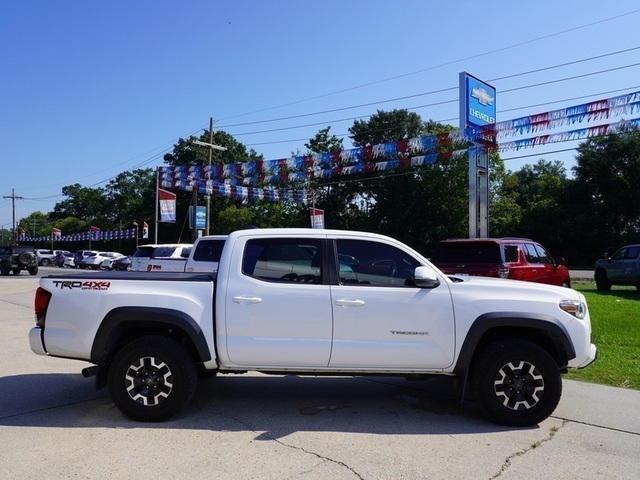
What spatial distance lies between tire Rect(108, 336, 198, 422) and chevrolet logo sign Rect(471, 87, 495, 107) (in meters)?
16.7

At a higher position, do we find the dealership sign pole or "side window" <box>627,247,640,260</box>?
the dealership sign pole

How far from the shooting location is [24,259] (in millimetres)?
33844

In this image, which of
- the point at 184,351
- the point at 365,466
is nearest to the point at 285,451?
the point at 365,466

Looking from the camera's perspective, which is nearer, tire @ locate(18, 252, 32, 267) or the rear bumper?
the rear bumper

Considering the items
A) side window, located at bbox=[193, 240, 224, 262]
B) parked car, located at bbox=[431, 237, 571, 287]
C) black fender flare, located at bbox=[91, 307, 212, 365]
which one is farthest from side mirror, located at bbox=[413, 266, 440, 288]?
side window, located at bbox=[193, 240, 224, 262]

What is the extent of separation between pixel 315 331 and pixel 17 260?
113 feet

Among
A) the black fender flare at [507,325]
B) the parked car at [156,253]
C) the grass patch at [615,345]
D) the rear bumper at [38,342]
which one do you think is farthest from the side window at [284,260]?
the parked car at [156,253]

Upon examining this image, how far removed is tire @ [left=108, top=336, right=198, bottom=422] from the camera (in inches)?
200

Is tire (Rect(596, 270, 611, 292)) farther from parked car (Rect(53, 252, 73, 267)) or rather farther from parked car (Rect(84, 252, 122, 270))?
parked car (Rect(53, 252, 73, 267))

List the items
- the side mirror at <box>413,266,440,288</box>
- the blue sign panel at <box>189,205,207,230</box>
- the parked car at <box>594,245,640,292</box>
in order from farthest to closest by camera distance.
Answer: the blue sign panel at <box>189,205,207,230</box> < the parked car at <box>594,245,640,292</box> < the side mirror at <box>413,266,440,288</box>

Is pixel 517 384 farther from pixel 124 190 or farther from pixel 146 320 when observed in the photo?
pixel 124 190

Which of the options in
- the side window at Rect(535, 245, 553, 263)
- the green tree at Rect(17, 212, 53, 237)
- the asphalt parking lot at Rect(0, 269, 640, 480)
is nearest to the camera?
the asphalt parking lot at Rect(0, 269, 640, 480)

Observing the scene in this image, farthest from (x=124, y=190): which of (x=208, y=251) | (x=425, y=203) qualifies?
(x=208, y=251)

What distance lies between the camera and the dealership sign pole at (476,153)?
18.6m
